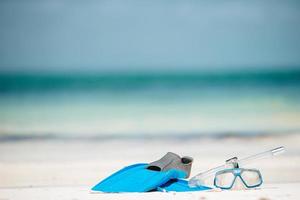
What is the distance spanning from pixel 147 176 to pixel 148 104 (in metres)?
8.12

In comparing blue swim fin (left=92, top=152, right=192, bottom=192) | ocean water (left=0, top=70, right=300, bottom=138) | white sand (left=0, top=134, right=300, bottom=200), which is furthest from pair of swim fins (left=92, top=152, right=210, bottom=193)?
ocean water (left=0, top=70, right=300, bottom=138)

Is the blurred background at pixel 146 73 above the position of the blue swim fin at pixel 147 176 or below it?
above

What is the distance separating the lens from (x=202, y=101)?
11953 mm

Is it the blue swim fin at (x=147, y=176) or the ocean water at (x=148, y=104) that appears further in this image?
the ocean water at (x=148, y=104)

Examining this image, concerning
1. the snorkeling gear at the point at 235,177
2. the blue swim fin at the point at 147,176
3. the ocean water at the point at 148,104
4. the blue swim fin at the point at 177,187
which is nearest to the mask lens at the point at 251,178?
the snorkeling gear at the point at 235,177

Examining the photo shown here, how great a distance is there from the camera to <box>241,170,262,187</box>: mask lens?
136 inches

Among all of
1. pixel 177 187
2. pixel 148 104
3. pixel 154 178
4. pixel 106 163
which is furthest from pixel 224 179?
pixel 148 104

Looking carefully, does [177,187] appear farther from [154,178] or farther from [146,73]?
[146,73]

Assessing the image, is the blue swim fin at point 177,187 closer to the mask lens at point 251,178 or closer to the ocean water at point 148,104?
the mask lens at point 251,178

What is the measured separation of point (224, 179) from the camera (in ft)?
11.4

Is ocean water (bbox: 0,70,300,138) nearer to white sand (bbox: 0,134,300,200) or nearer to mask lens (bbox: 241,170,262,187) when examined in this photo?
white sand (bbox: 0,134,300,200)

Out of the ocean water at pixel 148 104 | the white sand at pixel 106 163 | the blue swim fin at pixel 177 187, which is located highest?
the ocean water at pixel 148 104

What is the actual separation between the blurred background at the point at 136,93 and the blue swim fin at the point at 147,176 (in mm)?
722

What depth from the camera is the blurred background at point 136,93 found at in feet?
18.8
